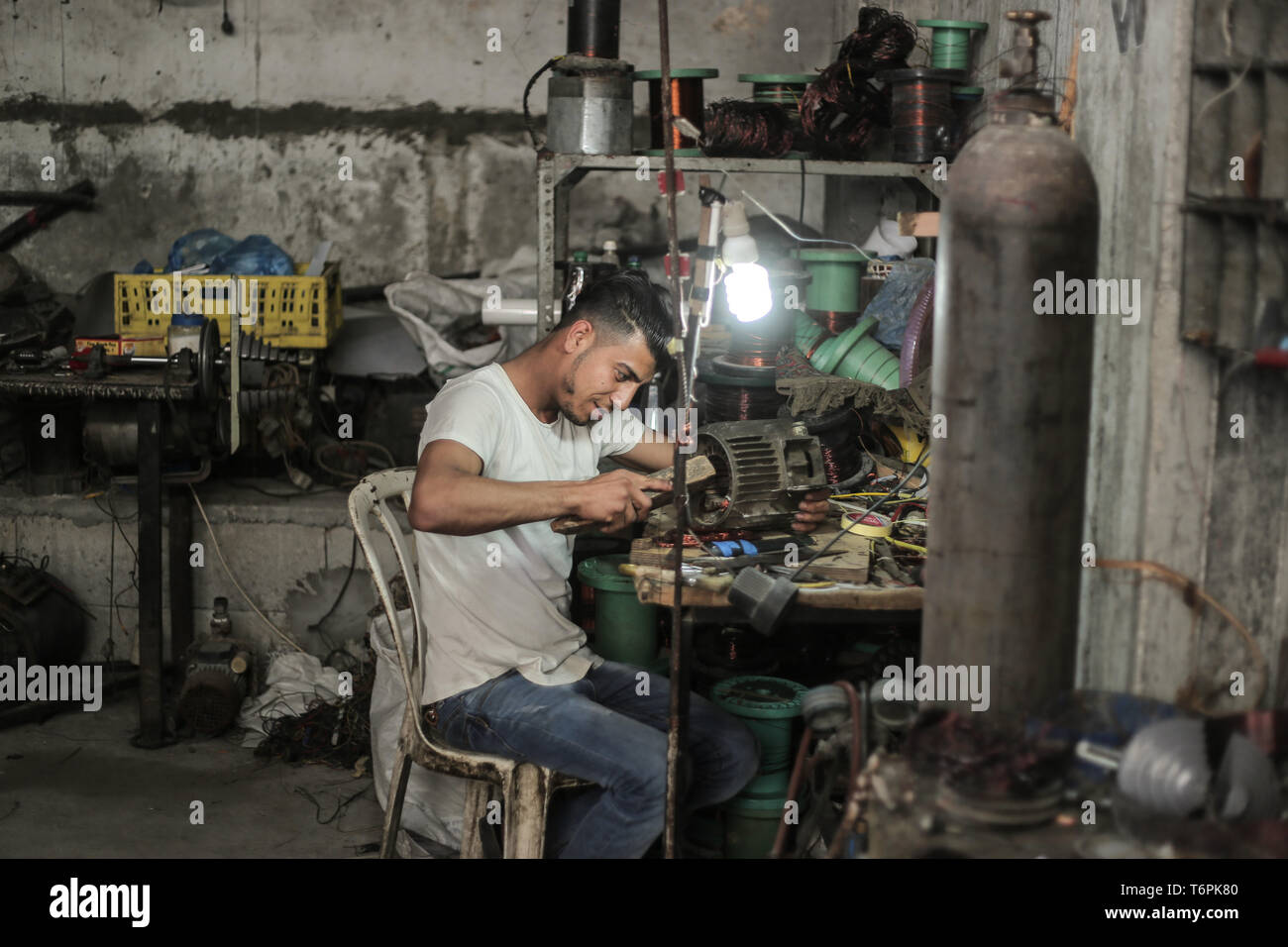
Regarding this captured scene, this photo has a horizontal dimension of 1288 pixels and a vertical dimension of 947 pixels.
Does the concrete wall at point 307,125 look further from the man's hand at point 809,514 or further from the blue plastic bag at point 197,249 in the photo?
the man's hand at point 809,514

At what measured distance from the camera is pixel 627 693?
353 centimetres

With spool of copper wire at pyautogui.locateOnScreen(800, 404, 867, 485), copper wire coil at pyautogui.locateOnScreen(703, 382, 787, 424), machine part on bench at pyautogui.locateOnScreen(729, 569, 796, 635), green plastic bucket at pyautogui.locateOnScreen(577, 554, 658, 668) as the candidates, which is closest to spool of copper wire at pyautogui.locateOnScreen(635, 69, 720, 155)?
copper wire coil at pyautogui.locateOnScreen(703, 382, 787, 424)

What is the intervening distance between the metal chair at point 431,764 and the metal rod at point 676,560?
0.32 m

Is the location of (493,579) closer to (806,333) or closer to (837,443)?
(837,443)

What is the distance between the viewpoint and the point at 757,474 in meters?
3.54

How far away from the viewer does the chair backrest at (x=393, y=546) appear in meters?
3.34

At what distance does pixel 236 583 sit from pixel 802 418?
106 inches

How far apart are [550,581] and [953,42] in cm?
241

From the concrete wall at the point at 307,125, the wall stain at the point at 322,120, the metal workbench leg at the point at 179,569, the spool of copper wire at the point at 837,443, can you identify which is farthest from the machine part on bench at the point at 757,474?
the wall stain at the point at 322,120

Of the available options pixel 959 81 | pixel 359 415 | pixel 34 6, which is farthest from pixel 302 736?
pixel 34 6

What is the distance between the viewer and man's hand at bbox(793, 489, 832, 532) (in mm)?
3592

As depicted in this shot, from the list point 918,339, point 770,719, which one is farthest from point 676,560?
point 918,339

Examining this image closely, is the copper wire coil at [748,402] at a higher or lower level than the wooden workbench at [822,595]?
higher

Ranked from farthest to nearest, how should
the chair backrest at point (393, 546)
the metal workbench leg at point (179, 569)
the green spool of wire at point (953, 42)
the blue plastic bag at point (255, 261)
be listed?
1. the blue plastic bag at point (255, 261)
2. the metal workbench leg at point (179, 569)
3. the green spool of wire at point (953, 42)
4. the chair backrest at point (393, 546)
